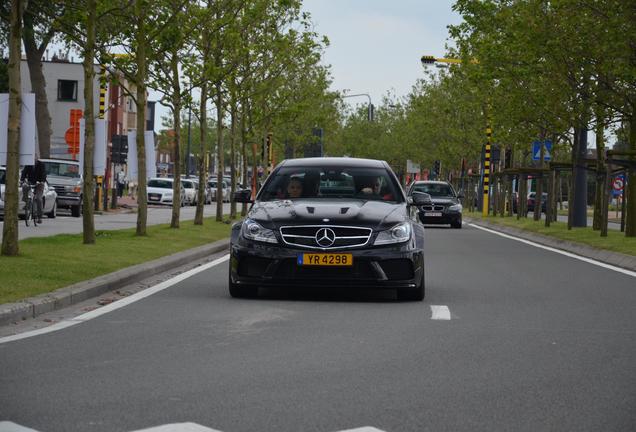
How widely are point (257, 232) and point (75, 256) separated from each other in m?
5.04

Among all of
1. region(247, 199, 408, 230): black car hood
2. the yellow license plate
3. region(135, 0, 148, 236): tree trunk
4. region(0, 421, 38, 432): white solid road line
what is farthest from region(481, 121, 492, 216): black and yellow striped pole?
region(0, 421, 38, 432): white solid road line

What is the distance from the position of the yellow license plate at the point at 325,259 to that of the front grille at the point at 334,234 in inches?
4.2

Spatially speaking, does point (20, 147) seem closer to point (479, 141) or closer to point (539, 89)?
point (539, 89)

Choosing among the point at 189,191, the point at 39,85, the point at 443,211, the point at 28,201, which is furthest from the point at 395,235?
the point at 189,191

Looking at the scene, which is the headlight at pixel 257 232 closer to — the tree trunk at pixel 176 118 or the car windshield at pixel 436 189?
the tree trunk at pixel 176 118

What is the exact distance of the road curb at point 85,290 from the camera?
11000mm

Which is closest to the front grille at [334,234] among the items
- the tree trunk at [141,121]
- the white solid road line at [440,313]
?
the white solid road line at [440,313]

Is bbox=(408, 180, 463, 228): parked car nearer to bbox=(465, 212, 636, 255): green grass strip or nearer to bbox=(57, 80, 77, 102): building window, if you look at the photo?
bbox=(465, 212, 636, 255): green grass strip

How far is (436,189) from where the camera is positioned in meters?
41.7

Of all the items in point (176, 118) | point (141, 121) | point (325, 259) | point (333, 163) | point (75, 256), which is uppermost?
point (176, 118)

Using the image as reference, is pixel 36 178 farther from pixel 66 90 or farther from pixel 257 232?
pixel 66 90

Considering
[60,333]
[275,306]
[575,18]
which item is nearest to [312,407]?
[60,333]

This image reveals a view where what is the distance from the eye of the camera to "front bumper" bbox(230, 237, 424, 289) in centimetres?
1300

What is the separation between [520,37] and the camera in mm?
30891
